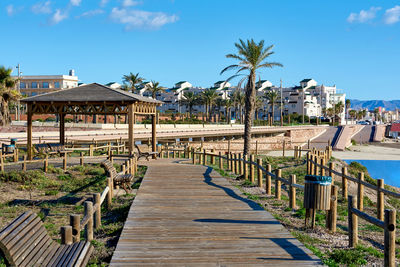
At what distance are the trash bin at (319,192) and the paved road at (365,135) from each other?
9497cm

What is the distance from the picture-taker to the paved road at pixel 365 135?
100 metres

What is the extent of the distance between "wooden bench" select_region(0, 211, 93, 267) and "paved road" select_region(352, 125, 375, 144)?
325ft

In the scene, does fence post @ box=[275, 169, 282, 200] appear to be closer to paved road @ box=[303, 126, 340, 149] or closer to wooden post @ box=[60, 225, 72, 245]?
wooden post @ box=[60, 225, 72, 245]

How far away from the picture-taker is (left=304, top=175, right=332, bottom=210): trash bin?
8.57 metres

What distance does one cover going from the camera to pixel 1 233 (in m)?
4.83

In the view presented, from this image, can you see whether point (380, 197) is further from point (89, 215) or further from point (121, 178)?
point (89, 215)

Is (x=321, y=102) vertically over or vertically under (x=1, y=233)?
over

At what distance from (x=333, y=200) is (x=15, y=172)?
42.8 ft

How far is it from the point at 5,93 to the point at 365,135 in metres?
Answer: 86.8

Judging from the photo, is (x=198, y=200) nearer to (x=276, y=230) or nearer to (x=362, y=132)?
(x=276, y=230)

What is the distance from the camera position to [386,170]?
48.8 m

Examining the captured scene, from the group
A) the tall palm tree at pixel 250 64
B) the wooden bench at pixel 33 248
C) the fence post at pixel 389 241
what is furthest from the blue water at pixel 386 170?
the wooden bench at pixel 33 248

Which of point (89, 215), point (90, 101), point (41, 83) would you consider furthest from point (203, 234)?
point (41, 83)

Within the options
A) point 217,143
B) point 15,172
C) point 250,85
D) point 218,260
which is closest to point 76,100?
point 15,172
